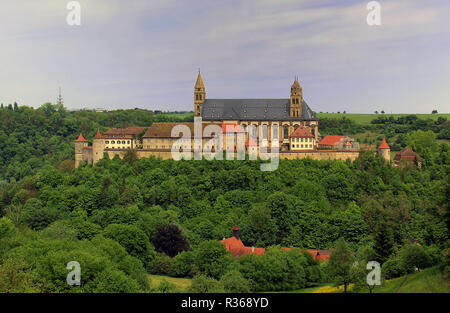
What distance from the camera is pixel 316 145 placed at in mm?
92500

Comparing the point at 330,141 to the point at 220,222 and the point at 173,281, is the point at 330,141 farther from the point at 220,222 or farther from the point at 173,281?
the point at 173,281

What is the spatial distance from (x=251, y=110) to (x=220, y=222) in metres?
28.8

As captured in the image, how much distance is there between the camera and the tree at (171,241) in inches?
2667

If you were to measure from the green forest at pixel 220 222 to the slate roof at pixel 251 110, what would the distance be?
39.8 ft

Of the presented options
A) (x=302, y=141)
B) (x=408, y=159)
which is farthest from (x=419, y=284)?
(x=408, y=159)

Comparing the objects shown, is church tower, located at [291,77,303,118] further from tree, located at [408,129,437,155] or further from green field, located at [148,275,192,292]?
green field, located at [148,275,192,292]

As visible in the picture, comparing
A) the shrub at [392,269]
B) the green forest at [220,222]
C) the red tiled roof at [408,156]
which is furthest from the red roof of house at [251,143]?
the shrub at [392,269]

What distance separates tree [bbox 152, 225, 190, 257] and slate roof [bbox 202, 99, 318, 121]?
3328 centimetres

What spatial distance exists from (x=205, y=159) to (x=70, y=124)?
6332 centimetres

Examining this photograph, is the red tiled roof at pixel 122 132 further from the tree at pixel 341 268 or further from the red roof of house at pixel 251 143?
the tree at pixel 341 268

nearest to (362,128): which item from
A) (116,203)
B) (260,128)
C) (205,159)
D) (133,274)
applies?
(260,128)

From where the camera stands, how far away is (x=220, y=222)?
254ft

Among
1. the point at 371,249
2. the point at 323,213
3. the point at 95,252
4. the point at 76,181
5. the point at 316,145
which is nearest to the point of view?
the point at 95,252

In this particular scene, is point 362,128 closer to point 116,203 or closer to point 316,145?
point 316,145
